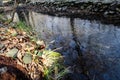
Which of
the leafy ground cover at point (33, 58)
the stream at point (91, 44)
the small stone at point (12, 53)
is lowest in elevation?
the stream at point (91, 44)

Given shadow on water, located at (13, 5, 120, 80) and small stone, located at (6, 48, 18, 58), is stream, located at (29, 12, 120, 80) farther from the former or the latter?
small stone, located at (6, 48, 18, 58)

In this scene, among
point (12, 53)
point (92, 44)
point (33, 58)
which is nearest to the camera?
point (12, 53)

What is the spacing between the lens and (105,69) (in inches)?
207

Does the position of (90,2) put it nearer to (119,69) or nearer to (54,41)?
(54,41)

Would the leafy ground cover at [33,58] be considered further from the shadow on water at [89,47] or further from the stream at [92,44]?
the stream at [92,44]

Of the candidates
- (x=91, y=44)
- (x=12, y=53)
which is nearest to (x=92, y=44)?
(x=91, y=44)

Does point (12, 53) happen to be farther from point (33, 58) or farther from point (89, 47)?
point (89, 47)

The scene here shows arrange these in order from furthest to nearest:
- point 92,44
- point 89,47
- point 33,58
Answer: point 92,44 → point 89,47 → point 33,58

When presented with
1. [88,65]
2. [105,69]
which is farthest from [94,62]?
[105,69]

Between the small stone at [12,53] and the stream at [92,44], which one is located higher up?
the small stone at [12,53]

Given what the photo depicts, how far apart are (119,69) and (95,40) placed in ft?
7.86

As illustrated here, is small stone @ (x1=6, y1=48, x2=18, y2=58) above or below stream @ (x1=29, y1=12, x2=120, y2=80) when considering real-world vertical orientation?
above

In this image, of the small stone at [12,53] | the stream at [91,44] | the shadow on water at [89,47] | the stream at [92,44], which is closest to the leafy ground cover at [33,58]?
the small stone at [12,53]

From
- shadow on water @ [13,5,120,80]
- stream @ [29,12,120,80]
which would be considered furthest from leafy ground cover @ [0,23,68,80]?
stream @ [29,12,120,80]
